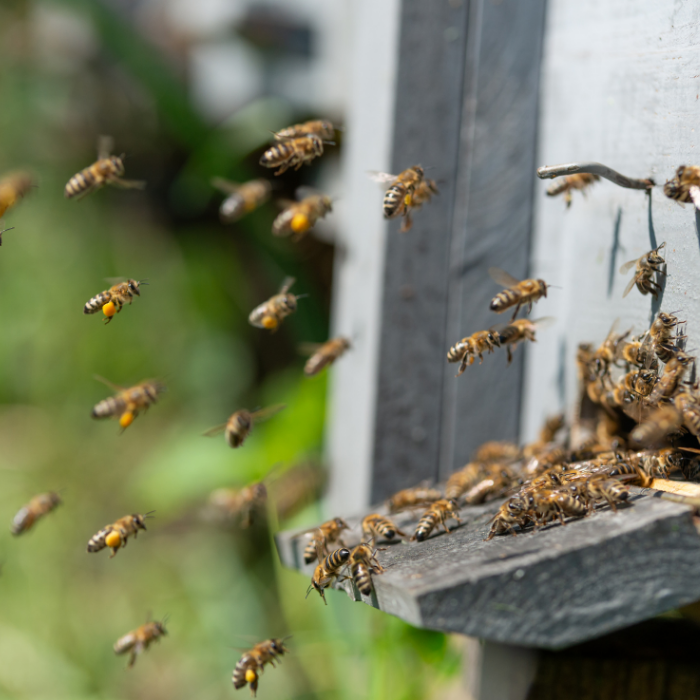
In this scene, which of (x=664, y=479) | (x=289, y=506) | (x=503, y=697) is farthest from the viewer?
(x=289, y=506)

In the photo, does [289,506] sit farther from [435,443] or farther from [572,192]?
[572,192]

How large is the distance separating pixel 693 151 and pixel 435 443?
5.97 feet

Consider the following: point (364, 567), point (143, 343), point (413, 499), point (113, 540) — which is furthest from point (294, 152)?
point (143, 343)

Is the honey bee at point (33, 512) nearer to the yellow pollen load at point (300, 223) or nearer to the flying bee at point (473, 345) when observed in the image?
the yellow pollen load at point (300, 223)

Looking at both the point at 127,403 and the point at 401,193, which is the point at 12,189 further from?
the point at 401,193

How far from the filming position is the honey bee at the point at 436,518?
1761 millimetres

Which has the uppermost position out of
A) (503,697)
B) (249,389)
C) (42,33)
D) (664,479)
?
(42,33)

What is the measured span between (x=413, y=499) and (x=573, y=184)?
1064 mm

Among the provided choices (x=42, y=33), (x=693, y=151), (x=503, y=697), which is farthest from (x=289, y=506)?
(x=42, y=33)

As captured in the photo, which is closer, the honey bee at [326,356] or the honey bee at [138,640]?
the honey bee at [138,640]

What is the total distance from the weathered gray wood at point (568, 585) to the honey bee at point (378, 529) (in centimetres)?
50


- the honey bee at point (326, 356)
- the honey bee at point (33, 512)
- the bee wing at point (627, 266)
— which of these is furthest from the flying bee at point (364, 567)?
the honey bee at point (33, 512)

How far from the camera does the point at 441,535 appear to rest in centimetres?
176

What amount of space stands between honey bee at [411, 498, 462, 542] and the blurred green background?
269cm
